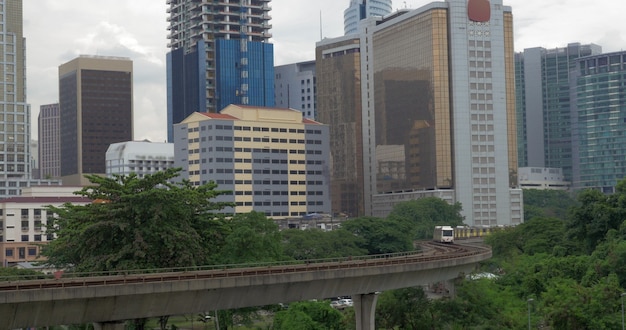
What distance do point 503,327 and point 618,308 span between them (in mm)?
10524

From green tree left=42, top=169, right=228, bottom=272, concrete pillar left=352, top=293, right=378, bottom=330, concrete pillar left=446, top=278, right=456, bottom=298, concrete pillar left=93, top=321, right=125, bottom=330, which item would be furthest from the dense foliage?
concrete pillar left=93, top=321, right=125, bottom=330

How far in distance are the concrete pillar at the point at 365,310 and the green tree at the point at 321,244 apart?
65.1 meters

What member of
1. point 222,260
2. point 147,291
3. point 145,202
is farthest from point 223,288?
point 222,260

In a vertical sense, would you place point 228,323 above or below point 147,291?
below

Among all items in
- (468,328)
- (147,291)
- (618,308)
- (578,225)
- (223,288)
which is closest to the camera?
(147,291)

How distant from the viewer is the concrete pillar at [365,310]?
82688mm

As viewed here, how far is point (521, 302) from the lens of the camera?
101688mm

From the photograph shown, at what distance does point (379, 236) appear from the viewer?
171125 mm

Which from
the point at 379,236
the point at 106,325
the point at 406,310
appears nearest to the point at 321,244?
the point at 379,236

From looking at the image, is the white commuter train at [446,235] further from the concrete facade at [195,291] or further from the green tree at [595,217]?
the concrete facade at [195,291]

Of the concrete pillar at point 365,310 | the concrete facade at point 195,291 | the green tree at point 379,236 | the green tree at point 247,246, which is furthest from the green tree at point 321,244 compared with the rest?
the concrete pillar at point 365,310

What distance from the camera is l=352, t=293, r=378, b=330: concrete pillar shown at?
82688 mm

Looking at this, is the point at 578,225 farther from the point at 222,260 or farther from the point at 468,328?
the point at 222,260

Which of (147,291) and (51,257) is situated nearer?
(147,291)
